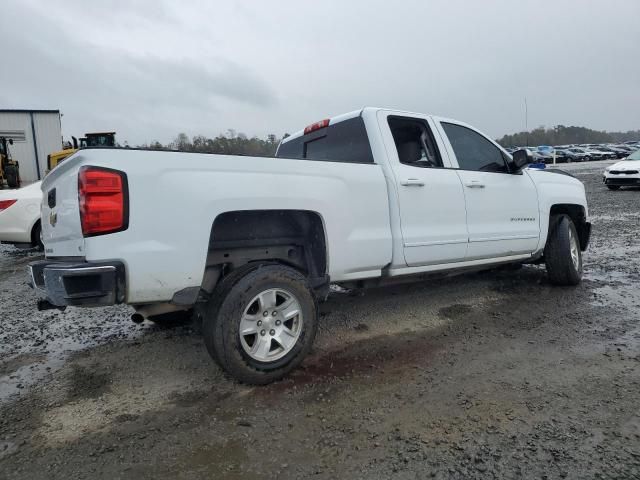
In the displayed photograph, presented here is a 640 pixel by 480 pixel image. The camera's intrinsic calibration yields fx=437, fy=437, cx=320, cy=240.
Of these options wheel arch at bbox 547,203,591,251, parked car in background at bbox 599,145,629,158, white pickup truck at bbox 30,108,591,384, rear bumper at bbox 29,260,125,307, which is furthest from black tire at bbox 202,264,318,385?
parked car in background at bbox 599,145,629,158

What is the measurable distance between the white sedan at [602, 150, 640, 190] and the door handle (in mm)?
16523

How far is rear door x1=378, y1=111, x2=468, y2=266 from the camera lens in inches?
145

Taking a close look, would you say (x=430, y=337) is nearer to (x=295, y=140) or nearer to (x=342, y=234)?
(x=342, y=234)

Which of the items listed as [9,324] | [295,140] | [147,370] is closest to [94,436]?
[147,370]

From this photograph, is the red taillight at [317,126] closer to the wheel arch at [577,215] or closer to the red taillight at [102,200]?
the red taillight at [102,200]

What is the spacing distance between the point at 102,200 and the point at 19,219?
679 centimetres

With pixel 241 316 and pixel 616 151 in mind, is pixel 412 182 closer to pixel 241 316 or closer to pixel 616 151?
pixel 241 316

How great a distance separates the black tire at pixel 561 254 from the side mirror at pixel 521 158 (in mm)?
1014

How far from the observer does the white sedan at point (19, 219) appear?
773cm

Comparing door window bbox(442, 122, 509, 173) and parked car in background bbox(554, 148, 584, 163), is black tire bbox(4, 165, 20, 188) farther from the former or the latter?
parked car in background bbox(554, 148, 584, 163)

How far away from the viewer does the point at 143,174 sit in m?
2.49

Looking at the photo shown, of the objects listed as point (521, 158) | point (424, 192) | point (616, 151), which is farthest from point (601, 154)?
point (424, 192)

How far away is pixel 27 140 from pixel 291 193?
23302 millimetres

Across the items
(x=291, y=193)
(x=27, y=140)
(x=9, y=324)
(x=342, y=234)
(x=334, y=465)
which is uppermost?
(x=27, y=140)
